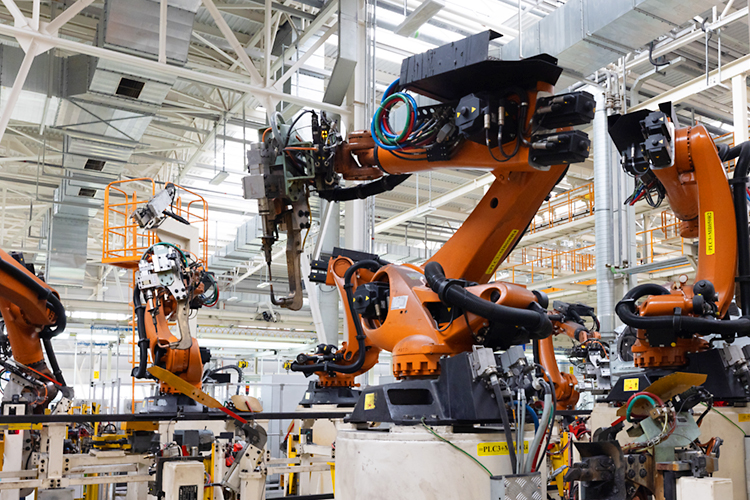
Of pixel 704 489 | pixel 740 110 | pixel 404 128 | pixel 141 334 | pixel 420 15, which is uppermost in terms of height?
pixel 420 15

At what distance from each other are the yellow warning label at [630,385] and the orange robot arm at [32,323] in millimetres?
5364

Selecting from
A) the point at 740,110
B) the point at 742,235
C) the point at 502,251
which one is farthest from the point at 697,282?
the point at 740,110

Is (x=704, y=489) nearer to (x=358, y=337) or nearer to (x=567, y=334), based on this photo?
(x=358, y=337)

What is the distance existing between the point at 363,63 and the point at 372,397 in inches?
292

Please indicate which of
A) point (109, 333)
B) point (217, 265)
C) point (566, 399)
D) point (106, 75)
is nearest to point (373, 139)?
point (566, 399)

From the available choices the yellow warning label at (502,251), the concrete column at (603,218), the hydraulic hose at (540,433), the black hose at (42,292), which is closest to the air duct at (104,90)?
the black hose at (42,292)

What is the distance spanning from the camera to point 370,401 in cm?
348

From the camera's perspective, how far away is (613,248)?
980 centimetres

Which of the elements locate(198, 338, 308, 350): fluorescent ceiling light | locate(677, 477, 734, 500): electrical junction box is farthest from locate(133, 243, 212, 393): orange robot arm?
locate(198, 338, 308, 350): fluorescent ceiling light

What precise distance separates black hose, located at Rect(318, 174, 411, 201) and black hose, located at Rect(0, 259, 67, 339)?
364 centimetres

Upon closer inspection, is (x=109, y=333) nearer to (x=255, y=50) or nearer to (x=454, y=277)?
(x=255, y=50)

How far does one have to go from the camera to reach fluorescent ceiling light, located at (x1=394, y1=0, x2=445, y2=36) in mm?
8250

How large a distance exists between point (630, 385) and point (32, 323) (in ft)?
18.9

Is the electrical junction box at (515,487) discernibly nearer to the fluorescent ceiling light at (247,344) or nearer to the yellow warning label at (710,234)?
the yellow warning label at (710,234)
